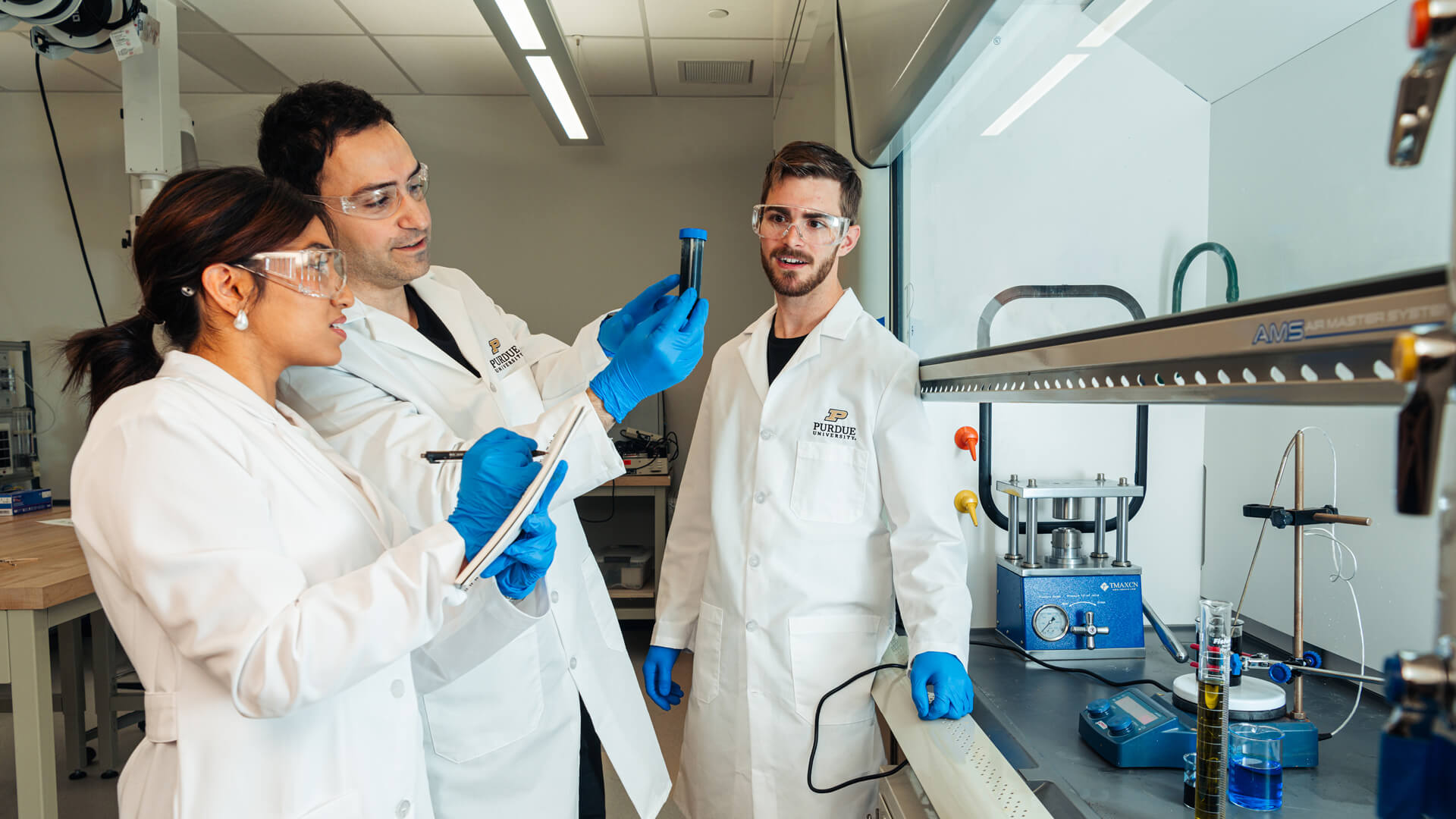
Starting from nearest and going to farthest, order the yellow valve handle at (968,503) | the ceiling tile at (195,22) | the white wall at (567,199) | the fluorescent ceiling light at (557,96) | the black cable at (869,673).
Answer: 1. the black cable at (869,673)
2. the yellow valve handle at (968,503)
3. the fluorescent ceiling light at (557,96)
4. the ceiling tile at (195,22)
5. the white wall at (567,199)

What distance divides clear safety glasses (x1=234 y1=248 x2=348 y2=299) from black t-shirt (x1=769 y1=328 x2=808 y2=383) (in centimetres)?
87

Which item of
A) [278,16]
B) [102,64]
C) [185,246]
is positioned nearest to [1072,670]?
[185,246]

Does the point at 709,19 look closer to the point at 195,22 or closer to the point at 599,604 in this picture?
the point at 195,22

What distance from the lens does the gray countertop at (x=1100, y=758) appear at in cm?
96

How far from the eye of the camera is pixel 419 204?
4.46 feet

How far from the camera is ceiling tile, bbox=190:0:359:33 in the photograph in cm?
336

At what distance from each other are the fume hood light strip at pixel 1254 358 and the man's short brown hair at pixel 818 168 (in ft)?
2.48

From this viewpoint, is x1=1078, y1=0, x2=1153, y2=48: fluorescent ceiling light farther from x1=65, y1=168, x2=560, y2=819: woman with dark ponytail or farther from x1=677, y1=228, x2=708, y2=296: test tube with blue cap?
x1=65, y1=168, x2=560, y2=819: woman with dark ponytail

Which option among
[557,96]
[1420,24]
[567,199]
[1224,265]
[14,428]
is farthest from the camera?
[567,199]

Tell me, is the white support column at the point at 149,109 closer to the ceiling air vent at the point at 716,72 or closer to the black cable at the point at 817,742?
the ceiling air vent at the point at 716,72

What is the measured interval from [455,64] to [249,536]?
12.7ft

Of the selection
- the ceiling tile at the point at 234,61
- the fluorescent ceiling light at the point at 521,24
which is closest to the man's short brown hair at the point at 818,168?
the fluorescent ceiling light at the point at 521,24

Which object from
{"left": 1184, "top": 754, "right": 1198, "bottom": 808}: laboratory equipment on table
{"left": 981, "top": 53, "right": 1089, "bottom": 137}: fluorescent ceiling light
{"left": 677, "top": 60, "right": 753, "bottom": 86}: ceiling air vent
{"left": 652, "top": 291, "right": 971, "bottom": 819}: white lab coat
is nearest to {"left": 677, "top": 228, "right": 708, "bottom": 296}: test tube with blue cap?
{"left": 652, "top": 291, "right": 971, "bottom": 819}: white lab coat

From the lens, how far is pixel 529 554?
1.02 meters
